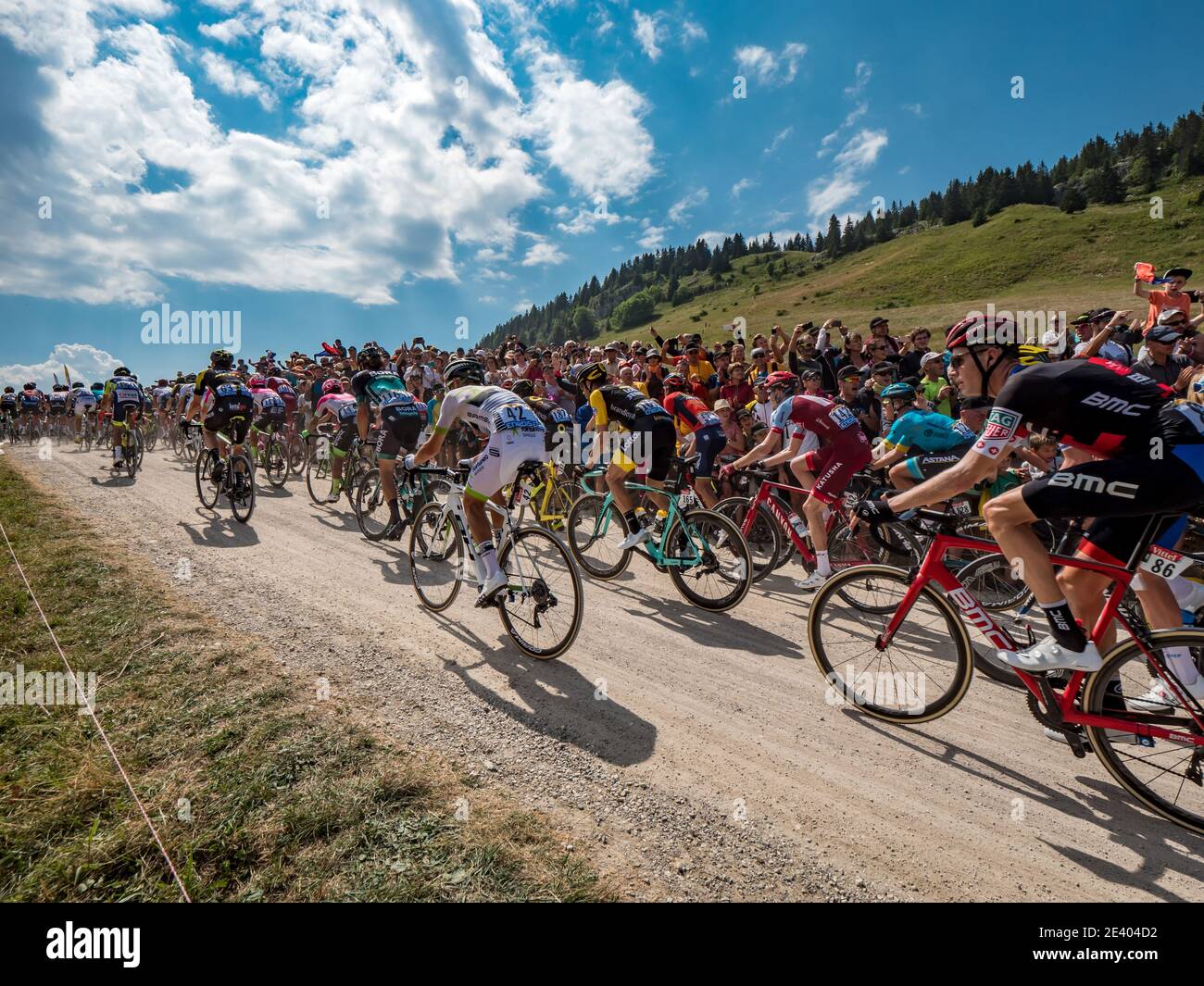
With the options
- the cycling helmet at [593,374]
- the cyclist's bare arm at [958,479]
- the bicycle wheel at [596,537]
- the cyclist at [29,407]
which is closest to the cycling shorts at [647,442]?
the bicycle wheel at [596,537]

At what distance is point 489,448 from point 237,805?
3.17 meters

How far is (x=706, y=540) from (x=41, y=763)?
18.0 feet

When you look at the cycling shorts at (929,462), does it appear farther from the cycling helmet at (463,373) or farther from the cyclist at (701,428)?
the cycling helmet at (463,373)

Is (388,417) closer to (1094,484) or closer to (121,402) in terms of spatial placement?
(1094,484)

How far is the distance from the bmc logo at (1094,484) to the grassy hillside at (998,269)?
6248 cm

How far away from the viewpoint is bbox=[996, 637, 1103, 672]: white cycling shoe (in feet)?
11.1

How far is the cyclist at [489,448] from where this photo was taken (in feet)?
17.3

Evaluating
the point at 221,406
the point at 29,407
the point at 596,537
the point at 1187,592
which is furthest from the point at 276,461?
the point at 29,407

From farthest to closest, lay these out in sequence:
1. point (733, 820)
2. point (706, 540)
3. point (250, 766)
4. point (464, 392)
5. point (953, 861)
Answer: point (706, 540) < point (464, 392) < point (250, 766) < point (733, 820) < point (953, 861)

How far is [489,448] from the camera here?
5309 millimetres

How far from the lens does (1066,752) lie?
3842mm
